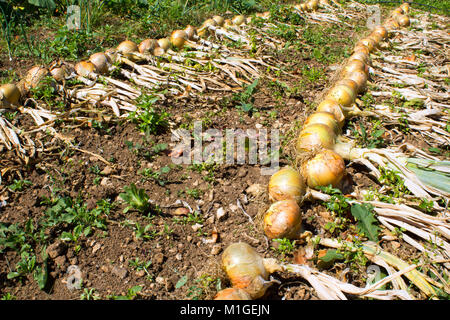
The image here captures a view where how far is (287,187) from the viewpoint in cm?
222

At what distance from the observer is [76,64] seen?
3502 millimetres

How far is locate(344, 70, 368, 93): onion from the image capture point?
3658 mm

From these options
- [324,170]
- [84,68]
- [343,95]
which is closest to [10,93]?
[84,68]

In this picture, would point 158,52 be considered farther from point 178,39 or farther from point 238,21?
point 238,21

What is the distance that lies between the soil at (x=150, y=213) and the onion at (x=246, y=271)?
0.28 ft

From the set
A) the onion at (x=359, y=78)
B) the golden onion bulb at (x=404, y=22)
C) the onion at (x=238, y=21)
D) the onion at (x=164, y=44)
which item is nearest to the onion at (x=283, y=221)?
the onion at (x=359, y=78)

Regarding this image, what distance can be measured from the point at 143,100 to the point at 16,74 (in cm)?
146

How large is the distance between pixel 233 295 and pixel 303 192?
94 centimetres

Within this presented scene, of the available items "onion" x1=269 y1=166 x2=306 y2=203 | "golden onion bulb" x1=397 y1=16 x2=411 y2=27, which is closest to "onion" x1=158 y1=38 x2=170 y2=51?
"onion" x1=269 y1=166 x2=306 y2=203

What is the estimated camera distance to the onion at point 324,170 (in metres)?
2.32

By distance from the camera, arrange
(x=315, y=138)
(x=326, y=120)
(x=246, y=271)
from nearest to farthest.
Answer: (x=246, y=271)
(x=315, y=138)
(x=326, y=120)

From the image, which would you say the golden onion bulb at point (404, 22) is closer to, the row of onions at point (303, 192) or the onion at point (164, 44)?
the row of onions at point (303, 192)

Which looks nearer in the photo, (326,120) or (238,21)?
(326,120)
